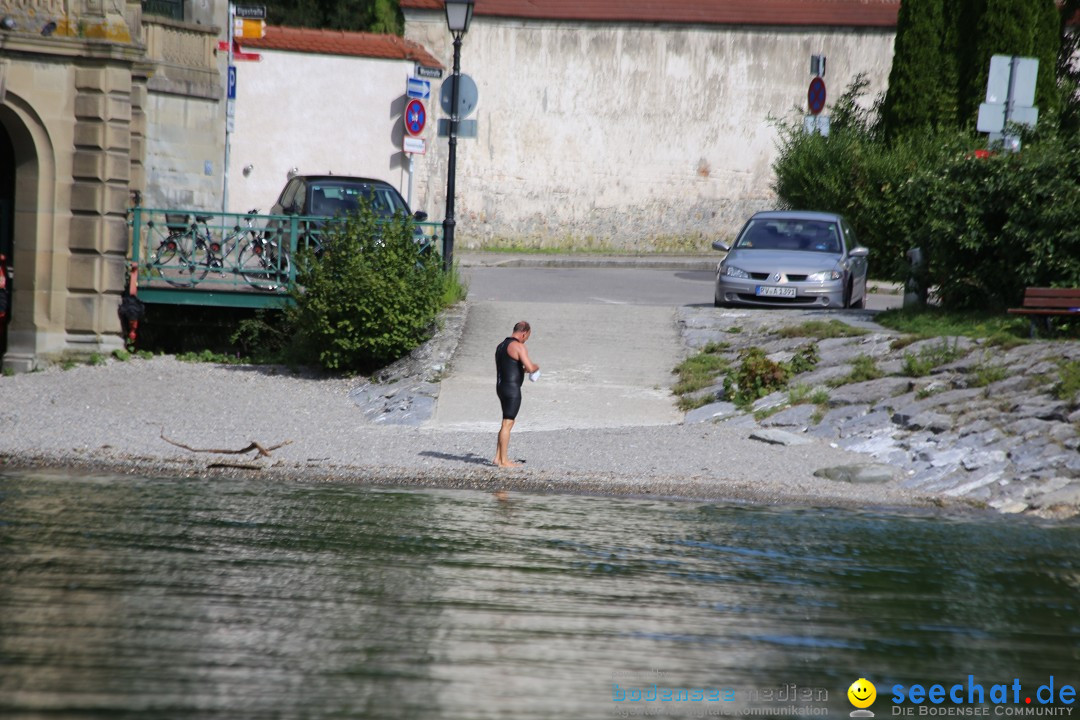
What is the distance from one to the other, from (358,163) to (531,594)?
24.1 metres

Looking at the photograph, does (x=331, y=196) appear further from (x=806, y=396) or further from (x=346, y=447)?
(x=806, y=396)

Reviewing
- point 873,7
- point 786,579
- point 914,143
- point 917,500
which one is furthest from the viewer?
point 873,7

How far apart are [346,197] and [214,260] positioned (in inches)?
123

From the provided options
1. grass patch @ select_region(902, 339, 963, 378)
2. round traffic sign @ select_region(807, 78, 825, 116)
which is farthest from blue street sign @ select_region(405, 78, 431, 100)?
grass patch @ select_region(902, 339, 963, 378)

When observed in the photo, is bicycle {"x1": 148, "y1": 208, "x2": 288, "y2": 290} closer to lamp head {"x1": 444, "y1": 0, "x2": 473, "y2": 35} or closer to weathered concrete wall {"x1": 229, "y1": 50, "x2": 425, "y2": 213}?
lamp head {"x1": 444, "y1": 0, "x2": 473, "y2": 35}

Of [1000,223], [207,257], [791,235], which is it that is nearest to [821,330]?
[1000,223]

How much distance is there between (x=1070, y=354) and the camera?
Result: 587 inches

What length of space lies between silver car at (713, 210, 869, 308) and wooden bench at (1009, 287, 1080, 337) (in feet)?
12.5

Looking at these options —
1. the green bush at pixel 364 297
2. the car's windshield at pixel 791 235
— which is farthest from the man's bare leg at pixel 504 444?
the car's windshield at pixel 791 235

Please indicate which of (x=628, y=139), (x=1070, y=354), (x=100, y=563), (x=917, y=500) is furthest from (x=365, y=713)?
(x=628, y=139)

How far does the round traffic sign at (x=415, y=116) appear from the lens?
93.1 feet

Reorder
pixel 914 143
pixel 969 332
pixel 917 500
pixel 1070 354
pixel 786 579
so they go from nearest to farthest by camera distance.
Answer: pixel 786 579
pixel 917 500
pixel 1070 354
pixel 969 332
pixel 914 143

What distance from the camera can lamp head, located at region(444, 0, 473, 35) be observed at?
61.7ft

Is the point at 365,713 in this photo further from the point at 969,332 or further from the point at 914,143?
the point at 914,143
